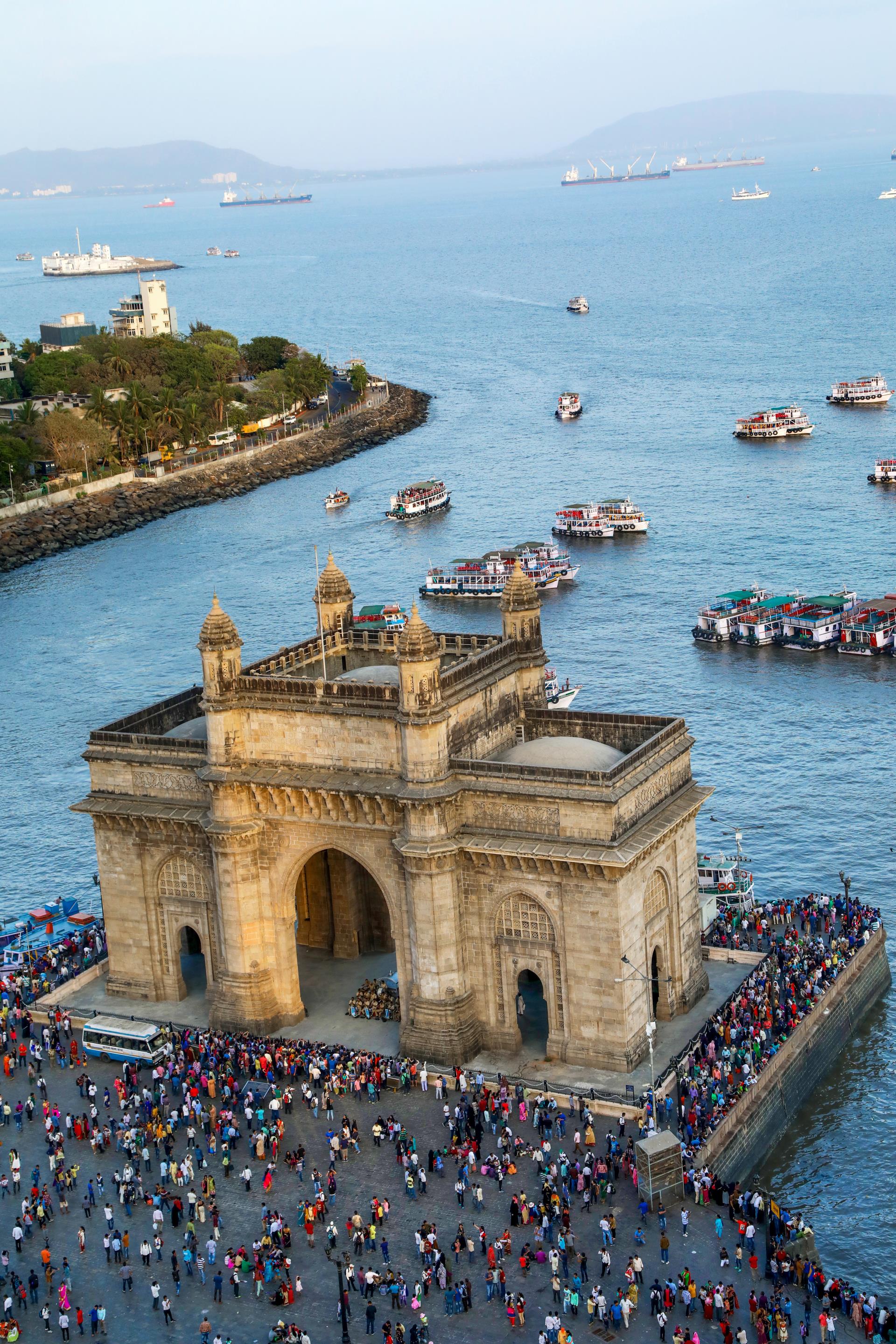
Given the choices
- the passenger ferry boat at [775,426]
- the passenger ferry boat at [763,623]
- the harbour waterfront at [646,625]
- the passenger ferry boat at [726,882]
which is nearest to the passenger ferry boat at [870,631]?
the harbour waterfront at [646,625]

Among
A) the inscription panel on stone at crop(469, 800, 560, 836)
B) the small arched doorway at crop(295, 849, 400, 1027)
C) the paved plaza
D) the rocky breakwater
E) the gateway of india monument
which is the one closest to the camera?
the paved plaza

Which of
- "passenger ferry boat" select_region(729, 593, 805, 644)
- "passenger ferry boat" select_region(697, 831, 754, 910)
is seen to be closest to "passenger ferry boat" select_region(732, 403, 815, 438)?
"passenger ferry boat" select_region(729, 593, 805, 644)

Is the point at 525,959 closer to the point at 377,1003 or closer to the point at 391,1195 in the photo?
the point at 377,1003

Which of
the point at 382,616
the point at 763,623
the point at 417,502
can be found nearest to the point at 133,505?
the point at 417,502

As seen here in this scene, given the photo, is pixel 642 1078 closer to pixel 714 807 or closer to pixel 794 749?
pixel 714 807

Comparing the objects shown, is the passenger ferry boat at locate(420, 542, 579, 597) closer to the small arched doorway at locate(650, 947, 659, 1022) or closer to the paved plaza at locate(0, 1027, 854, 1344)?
the small arched doorway at locate(650, 947, 659, 1022)

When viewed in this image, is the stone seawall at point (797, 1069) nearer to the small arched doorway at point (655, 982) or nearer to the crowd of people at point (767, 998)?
the crowd of people at point (767, 998)

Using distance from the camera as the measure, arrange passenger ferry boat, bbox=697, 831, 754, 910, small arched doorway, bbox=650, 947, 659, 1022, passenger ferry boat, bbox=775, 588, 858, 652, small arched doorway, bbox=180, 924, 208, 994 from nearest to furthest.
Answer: small arched doorway, bbox=650, 947, 659, 1022
small arched doorway, bbox=180, 924, 208, 994
passenger ferry boat, bbox=697, 831, 754, 910
passenger ferry boat, bbox=775, 588, 858, 652

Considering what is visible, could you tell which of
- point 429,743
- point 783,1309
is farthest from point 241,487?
point 783,1309
